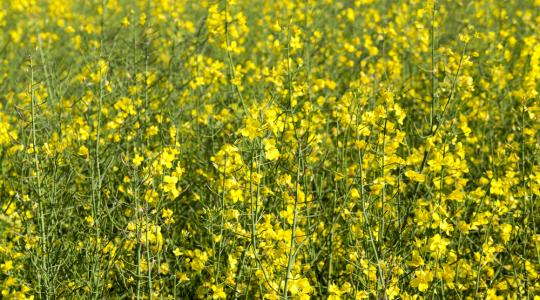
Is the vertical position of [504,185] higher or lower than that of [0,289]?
higher

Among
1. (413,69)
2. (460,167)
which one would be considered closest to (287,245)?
(460,167)

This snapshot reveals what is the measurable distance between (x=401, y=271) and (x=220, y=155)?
0.75 metres

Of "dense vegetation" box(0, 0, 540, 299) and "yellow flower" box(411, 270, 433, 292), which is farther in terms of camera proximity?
"dense vegetation" box(0, 0, 540, 299)

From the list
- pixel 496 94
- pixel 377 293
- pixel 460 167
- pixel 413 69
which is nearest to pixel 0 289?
pixel 377 293

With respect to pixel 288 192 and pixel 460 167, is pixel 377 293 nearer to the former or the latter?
pixel 288 192

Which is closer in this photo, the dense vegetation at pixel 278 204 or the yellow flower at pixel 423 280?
the yellow flower at pixel 423 280

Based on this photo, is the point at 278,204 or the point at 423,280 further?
the point at 278,204

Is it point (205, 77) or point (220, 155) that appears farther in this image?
point (205, 77)

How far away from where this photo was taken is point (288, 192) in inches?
96.7

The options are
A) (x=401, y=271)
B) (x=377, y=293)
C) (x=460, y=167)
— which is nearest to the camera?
(x=377, y=293)

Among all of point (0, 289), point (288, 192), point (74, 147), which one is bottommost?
point (0, 289)

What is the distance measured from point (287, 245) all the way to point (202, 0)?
587cm

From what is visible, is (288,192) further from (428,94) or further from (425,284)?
(428,94)

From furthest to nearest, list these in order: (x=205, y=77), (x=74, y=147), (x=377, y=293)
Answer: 1. (x=205, y=77)
2. (x=74, y=147)
3. (x=377, y=293)
